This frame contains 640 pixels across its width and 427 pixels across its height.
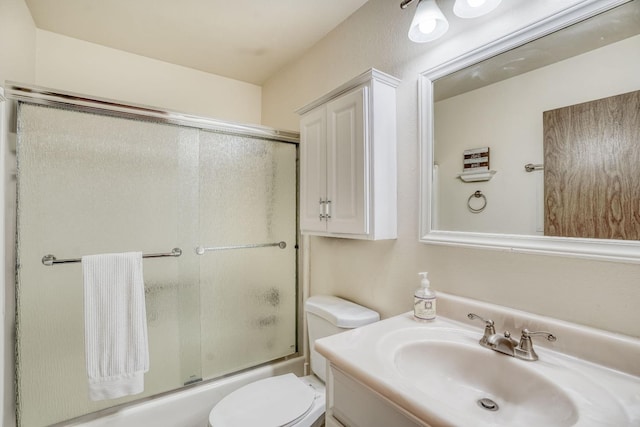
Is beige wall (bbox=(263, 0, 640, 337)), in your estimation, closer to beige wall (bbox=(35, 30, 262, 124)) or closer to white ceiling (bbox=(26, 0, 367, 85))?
white ceiling (bbox=(26, 0, 367, 85))

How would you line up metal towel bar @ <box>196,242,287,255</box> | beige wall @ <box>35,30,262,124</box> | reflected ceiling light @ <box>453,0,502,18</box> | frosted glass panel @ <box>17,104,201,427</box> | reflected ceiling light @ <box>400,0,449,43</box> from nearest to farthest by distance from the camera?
reflected ceiling light @ <box>453,0,502,18</box> < reflected ceiling light @ <box>400,0,449,43</box> < frosted glass panel @ <box>17,104,201,427</box> < metal towel bar @ <box>196,242,287,255</box> < beige wall @ <box>35,30,262,124</box>

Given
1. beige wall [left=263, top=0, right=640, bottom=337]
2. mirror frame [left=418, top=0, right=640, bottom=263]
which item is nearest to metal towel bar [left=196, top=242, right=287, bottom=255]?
beige wall [left=263, top=0, right=640, bottom=337]

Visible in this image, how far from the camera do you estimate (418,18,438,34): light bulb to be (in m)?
1.11

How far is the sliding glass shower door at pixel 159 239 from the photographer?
51.5 inches

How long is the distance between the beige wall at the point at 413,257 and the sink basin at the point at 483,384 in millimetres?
217

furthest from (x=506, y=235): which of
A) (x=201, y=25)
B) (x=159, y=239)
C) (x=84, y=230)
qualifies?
(x=201, y=25)

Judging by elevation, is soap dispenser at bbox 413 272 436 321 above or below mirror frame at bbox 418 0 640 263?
below

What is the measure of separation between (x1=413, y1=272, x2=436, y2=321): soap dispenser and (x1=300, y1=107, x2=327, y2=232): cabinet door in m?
0.56

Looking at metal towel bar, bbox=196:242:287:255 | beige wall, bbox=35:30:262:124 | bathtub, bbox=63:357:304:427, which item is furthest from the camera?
beige wall, bbox=35:30:262:124

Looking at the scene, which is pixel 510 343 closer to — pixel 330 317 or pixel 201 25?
pixel 330 317

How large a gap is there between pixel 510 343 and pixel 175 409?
160 centimetres

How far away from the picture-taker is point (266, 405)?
128 cm

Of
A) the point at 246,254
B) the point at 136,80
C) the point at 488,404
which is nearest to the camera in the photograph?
the point at 488,404

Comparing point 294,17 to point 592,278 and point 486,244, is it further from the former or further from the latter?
point 592,278
